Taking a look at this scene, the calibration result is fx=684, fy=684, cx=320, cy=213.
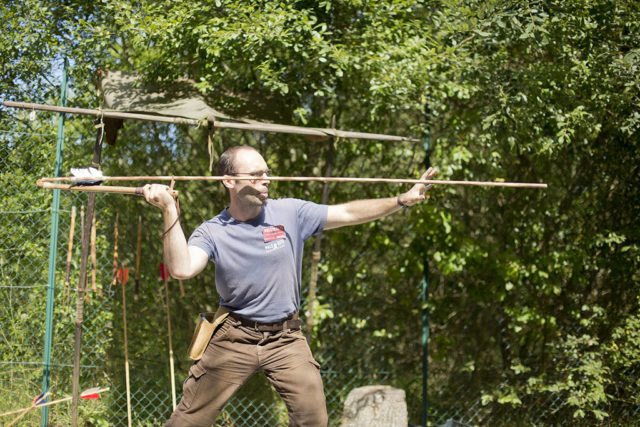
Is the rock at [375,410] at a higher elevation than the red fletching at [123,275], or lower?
lower

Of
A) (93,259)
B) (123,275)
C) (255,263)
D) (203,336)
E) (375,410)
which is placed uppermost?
(255,263)

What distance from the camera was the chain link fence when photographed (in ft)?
17.5

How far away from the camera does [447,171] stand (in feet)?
17.3

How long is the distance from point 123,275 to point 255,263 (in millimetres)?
2218

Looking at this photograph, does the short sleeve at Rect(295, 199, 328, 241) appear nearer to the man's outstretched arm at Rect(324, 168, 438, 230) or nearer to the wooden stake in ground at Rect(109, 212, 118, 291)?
the man's outstretched arm at Rect(324, 168, 438, 230)

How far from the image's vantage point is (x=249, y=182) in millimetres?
3518

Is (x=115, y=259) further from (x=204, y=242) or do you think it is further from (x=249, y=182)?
(x=249, y=182)

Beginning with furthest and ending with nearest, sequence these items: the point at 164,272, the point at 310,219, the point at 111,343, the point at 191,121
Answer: the point at 111,343 → the point at 164,272 → the point at 191,121 → the point at 310,219

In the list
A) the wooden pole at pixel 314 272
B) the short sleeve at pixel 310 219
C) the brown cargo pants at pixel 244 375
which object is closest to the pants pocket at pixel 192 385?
the brown cargo pants at pixel 244 375

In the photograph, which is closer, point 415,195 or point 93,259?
point 415,195

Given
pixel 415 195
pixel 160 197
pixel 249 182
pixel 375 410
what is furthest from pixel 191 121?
pixel 375 410

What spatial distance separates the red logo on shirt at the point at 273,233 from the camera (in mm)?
3543

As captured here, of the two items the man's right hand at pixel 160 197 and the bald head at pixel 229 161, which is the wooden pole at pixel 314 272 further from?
the man's right hand at pixel 160 197

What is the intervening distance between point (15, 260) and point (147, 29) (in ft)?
7.07
